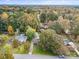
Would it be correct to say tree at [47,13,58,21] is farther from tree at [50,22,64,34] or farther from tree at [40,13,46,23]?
tree at [50,22,64,34]

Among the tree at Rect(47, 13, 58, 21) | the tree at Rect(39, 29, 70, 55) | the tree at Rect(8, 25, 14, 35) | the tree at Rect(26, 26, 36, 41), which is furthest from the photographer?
the tree at Rect(47, 13, 58, 21)

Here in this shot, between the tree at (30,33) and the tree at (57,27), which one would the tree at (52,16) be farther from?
the tree at (30,33)

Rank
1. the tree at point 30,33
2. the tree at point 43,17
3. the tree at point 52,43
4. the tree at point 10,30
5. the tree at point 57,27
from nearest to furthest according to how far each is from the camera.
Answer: the tree at point 52,43
the tree at point 30,33
the tree at point 57,27
the tree at point 10,30
the tree at point 43,17

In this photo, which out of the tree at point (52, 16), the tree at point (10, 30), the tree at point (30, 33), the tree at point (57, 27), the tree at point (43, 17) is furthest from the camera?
the tree at point (43, 17)

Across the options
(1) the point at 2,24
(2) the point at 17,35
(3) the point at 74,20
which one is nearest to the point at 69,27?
(3) the point at 74,20

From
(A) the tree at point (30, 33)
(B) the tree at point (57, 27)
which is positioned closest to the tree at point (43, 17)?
(B) the tree at point (57, 27)

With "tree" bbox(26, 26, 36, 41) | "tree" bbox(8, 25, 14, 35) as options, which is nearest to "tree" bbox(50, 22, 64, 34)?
"tree" bbox(26, 26, 36, 41)

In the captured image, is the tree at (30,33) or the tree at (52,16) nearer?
the tree at (30,33)

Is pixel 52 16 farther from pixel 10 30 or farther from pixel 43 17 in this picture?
pixel 10 30

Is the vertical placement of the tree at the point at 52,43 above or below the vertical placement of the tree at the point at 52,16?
below
